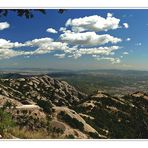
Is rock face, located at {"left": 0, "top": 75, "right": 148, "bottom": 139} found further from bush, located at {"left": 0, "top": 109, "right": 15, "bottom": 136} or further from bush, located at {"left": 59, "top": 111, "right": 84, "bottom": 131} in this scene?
bush, located at {"left": 0, "top": 109, "right": 15, "bottom": 136}

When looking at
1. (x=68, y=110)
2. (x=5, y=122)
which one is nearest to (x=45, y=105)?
(x=68, y=110)

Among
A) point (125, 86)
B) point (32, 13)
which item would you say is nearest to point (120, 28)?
point (125, 86)


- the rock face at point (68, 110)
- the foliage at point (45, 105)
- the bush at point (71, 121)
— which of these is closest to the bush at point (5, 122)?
the rock face at point (68, 110)

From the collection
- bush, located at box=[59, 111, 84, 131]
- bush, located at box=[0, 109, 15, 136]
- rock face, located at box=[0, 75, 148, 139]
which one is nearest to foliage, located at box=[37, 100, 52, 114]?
rock face, located at box=[0, 75, 148, 139]

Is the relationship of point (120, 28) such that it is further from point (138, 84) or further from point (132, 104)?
point (132, 104)

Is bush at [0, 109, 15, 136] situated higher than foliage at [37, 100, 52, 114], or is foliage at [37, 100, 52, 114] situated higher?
foliage at [37, 100, 52, 114]

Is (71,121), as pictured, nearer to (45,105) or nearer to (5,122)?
A: (45,105)

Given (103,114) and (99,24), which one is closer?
(99,24)

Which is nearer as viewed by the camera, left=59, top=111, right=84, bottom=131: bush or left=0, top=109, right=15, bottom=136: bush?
left=0, top=109, right=15, bottom=136: bush
